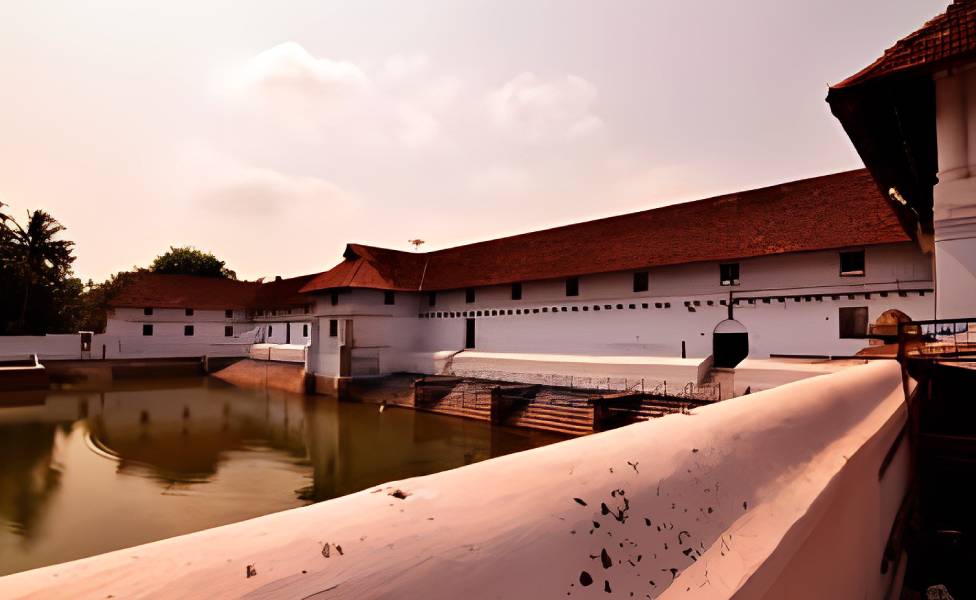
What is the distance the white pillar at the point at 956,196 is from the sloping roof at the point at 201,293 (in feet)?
116

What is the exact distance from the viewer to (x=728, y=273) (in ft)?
55.1

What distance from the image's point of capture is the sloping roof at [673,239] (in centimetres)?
1490

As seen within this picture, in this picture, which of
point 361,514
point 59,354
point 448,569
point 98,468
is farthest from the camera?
point 59,354

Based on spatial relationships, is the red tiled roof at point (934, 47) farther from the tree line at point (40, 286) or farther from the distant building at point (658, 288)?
the tree line at point (40, 286)

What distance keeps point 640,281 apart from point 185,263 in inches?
2104

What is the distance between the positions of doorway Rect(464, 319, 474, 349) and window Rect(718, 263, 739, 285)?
12518 millimetres

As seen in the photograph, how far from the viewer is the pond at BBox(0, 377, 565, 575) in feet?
29.5

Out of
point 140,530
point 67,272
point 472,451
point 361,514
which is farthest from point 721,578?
point 67,272

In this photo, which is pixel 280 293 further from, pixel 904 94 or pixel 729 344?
pixel 904 94

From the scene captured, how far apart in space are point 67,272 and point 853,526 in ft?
158

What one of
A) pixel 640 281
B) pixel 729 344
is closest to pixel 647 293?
pixel 640 281

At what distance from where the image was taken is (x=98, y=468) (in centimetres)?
1268

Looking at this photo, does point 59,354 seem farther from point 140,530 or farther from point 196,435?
point 140,530

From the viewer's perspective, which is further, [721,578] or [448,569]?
[721,578]
